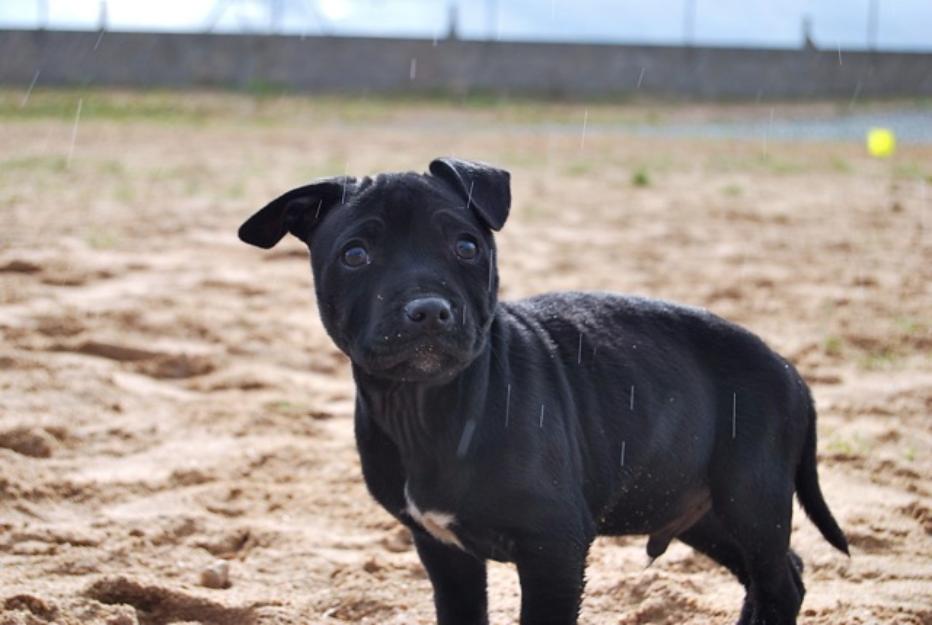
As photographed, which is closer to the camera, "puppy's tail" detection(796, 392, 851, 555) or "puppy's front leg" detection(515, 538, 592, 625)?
"puppy's front leg" detection(515, 538, 592, 625)

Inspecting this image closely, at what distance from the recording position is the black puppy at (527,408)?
153 inches

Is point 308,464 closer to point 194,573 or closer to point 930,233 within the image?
point 194,573

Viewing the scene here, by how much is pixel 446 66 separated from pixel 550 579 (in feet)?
109

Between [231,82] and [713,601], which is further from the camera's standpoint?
[231,82]

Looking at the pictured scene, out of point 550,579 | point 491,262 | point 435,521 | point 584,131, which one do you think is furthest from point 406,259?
point 584,131

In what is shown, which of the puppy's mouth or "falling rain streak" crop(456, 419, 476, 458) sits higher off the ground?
the puppy's mouth

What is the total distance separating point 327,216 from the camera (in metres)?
4.24

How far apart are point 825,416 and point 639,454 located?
3.06 metres

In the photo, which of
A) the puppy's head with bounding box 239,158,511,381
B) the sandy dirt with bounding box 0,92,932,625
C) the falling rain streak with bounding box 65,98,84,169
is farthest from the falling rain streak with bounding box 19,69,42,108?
the puppy's head with bounding box 239,158,511,381

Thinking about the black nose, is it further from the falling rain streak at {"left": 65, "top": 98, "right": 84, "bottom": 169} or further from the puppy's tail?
the falling rain streak at {"left": 65, "top": 98, "right": 84, "bottom": 169}

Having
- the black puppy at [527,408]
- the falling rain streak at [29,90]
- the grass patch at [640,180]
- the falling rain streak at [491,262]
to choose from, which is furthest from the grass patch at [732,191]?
the falling rain streak at [29,90]

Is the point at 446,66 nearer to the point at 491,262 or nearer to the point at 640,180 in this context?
the point at 640,180

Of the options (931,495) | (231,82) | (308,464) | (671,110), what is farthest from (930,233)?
(231,82)

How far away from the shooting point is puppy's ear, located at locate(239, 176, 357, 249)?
4.26m
